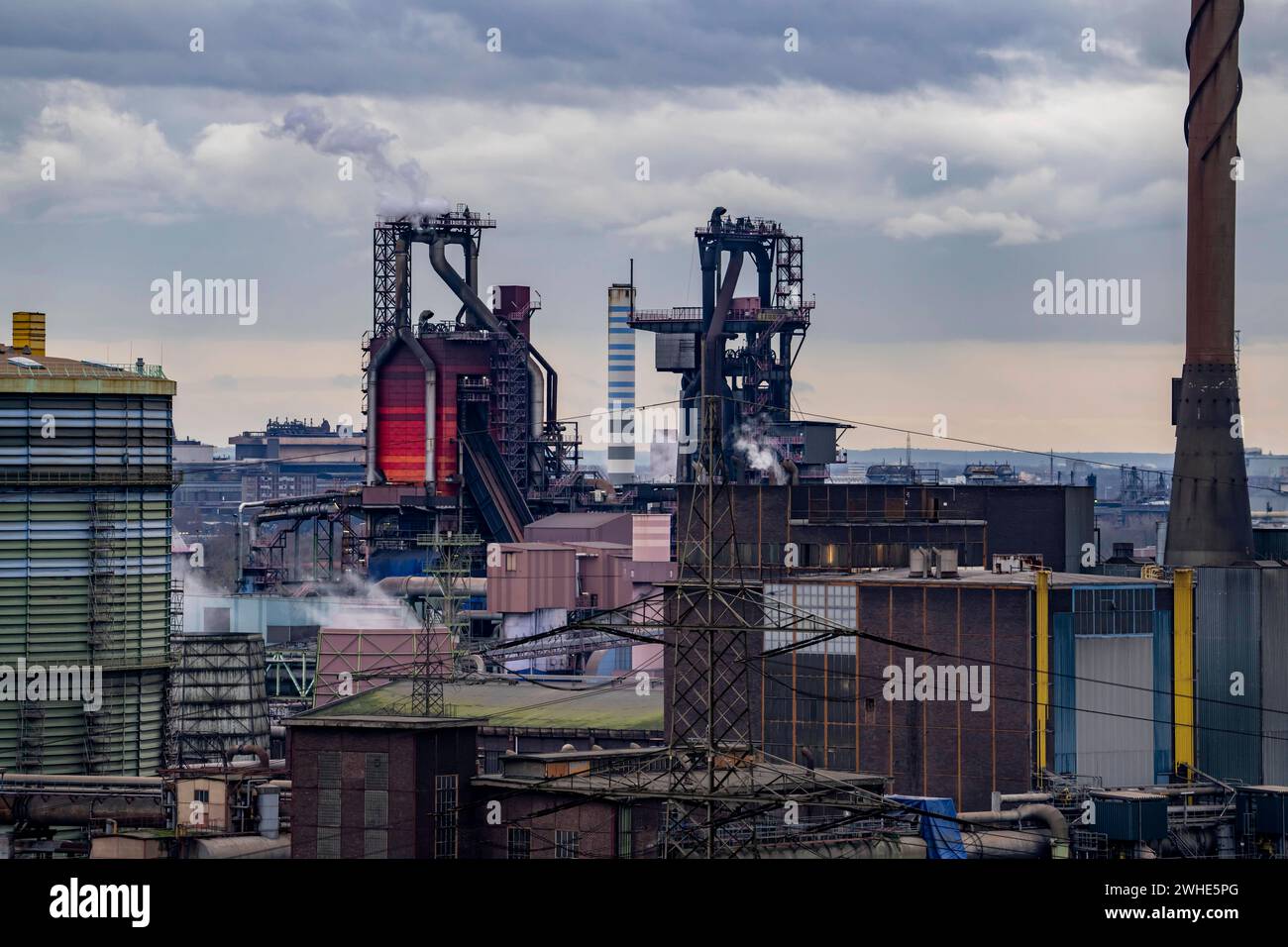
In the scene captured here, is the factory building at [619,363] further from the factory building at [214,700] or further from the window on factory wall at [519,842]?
the window on factory wall at [519,842]

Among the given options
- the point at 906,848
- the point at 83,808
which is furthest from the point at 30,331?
the point at 906,848

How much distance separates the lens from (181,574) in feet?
437

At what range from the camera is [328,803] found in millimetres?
44312

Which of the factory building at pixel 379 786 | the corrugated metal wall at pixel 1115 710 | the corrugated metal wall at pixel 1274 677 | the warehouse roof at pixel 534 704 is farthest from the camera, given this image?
the warehouse roof at pixel 534 704

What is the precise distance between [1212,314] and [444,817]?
31.7 metres

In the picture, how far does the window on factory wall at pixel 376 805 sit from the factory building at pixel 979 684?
13.5 meters

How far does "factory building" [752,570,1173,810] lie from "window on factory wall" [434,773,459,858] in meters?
12.4

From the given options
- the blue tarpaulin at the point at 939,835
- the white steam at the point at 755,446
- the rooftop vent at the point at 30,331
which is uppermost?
the rooftop vent at the point at 30,331

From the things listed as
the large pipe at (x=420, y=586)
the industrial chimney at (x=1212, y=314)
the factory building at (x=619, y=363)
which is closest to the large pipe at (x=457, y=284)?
the large pipe at (x=420, y=586)

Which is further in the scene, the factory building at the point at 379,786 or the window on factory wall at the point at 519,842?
the factory building at the point at 379,786

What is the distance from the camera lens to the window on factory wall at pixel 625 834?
4253 cm

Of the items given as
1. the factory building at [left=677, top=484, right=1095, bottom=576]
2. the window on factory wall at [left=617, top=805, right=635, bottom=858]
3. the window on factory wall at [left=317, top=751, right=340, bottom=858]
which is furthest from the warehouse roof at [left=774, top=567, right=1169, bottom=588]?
the window on factory wall at [left=317, top=751, right=340, bottom=858]

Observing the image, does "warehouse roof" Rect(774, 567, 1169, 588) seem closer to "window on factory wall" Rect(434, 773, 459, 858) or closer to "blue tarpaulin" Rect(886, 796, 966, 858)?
"blue tarpaulin" Rect(886, 796, 966, 858)
